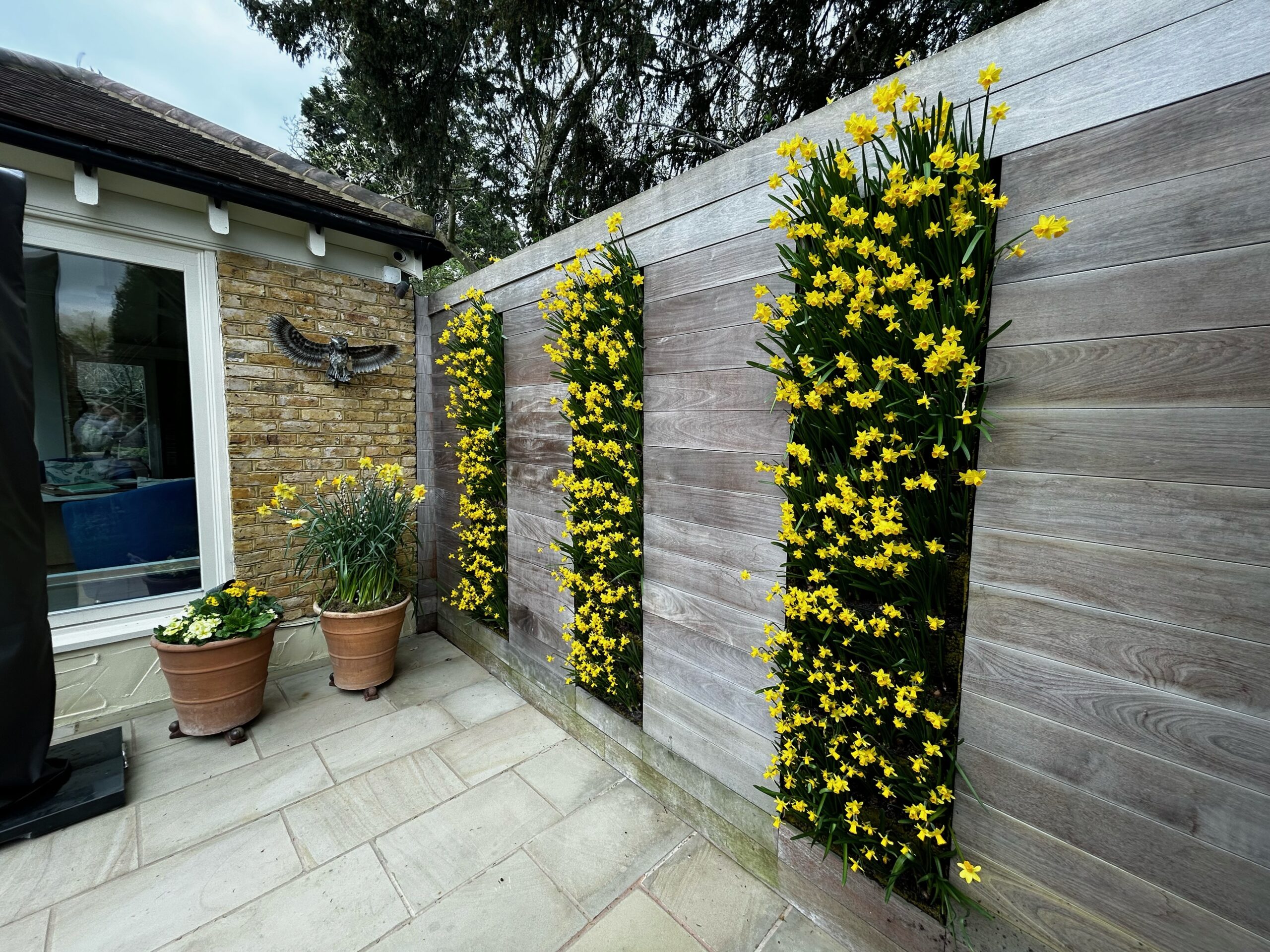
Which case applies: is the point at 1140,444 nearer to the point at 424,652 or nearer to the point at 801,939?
the point at 801,939

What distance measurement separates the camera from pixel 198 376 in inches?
108

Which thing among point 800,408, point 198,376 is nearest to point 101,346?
point 198,376

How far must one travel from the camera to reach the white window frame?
253 cm

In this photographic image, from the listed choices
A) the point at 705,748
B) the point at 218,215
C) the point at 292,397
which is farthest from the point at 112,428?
the point at 705,748

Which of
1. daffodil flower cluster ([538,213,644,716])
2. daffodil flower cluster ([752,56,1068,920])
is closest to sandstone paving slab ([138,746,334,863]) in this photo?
daffodil flower cluster ([538,213,644,716])

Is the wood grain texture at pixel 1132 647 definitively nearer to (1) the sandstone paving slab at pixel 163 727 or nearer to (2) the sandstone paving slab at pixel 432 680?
(2) the sandstone paving slab at pixel 432 680

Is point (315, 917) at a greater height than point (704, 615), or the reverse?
point (704, 615)

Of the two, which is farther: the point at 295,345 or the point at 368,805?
the point at 295,345

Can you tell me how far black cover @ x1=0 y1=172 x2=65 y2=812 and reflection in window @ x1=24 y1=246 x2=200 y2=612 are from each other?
0.96m

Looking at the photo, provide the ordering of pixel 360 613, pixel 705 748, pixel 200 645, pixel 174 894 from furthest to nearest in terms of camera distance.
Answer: pixel 360 613 < pixel 200 645 < pixel 705 748 < pixel 174 894

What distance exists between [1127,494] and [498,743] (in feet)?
8.07

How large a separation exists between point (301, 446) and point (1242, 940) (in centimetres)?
395

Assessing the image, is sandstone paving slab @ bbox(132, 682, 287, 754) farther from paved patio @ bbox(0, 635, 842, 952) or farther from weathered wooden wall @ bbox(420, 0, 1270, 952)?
weathered wooden wall @ bbox(420, 0, 1270, 952)

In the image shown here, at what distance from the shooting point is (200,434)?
109 inches
